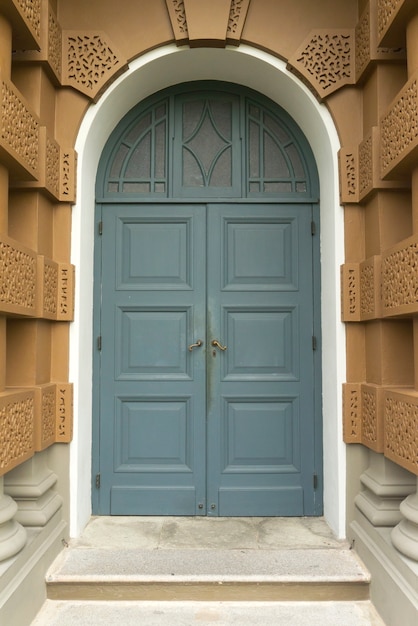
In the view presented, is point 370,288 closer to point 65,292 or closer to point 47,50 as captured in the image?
point 65,292

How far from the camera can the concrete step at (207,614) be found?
231 cm

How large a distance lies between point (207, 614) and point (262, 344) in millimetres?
1587

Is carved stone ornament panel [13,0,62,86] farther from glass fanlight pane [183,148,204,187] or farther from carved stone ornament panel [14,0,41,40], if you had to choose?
glass fanlight pane [183,148,204,187]

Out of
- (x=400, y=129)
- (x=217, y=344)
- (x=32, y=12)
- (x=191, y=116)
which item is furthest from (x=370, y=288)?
(x=32, y=12)

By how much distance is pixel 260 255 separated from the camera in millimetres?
3332

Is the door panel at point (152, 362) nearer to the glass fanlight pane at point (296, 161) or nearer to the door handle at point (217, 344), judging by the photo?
the door handle at point (217, 344)

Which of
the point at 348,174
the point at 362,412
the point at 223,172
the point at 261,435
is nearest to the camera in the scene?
the point at 362,412

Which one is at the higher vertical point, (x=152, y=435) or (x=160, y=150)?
(x=160, y=150)

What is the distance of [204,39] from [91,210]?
1262 millimetres

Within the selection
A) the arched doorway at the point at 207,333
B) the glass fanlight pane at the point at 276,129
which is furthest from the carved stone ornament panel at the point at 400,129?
the glass fanlight pane at the point at 276,129

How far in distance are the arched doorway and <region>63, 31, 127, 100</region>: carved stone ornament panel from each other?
0.45 m

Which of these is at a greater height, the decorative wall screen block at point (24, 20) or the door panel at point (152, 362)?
the decorative wall screen block at point (24, 20)

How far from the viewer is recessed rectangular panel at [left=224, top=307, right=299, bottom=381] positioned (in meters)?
3.29

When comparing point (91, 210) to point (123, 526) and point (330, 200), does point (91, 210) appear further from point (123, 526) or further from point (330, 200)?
point (123, 526)
